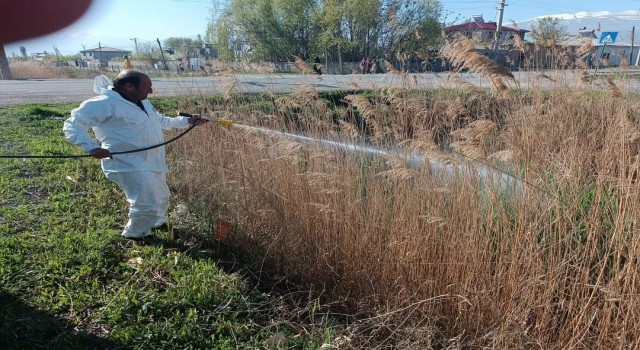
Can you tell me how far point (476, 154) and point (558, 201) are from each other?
0.48 meters

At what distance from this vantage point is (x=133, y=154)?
11.8 feet

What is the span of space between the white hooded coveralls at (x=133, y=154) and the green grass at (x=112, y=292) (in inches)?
10.6

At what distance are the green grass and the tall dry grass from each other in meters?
0.38

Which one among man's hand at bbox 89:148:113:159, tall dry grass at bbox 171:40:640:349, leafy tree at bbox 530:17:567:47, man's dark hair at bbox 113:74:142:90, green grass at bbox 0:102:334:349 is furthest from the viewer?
leafy tree at bbox 530:17:567:47

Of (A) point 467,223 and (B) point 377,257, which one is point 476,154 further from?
(B) point 377,257

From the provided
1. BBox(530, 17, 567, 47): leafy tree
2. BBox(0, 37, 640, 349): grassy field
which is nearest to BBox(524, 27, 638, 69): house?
BBox(530, 17, 567, 47): leafy tree

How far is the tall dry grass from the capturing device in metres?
2.30

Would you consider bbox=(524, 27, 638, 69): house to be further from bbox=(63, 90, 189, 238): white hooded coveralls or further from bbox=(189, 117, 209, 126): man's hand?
bbox=(63, 90, 189, 238): white hooded coveralls

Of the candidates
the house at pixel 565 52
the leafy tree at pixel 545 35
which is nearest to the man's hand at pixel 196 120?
the house at pixel 565 52

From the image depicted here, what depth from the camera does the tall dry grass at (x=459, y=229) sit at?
230cm

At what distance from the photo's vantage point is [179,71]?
816 centimetres

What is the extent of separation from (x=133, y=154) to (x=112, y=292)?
3.64 feet

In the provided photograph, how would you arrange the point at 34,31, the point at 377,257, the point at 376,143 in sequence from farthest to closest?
1. the point at 376,143
2. the point at 377,257
3. the point at 34,31

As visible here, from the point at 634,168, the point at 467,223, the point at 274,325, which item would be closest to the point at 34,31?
the point at 274,325
